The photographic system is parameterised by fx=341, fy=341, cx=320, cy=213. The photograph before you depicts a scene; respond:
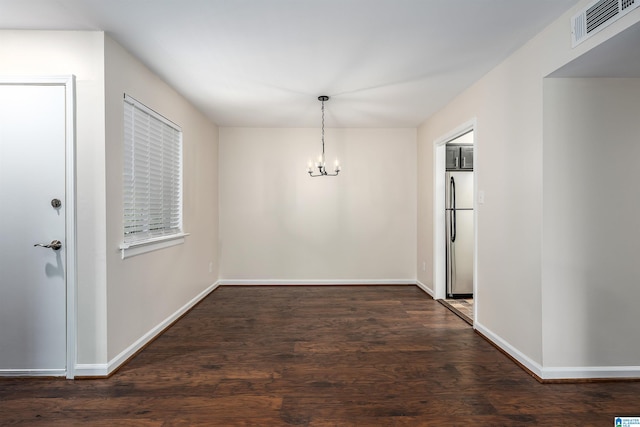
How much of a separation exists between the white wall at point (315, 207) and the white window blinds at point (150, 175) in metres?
1.60

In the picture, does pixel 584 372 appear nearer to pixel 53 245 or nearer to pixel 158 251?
pixel 158 251

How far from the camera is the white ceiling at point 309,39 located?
87.3 inches

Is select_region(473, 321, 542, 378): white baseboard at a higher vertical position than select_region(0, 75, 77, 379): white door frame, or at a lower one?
lower

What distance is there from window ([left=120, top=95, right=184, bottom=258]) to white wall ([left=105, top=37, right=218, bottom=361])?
106 mm

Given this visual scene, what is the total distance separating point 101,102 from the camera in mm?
2537

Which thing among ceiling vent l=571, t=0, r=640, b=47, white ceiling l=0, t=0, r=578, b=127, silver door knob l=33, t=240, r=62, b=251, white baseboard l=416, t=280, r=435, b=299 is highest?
white ceiling l=0, t=0, r=578, b=127

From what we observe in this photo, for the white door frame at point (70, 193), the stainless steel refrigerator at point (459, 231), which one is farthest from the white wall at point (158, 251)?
the stainless steel refrigerator at point (459, 231)

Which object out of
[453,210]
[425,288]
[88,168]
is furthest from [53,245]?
[425,288]

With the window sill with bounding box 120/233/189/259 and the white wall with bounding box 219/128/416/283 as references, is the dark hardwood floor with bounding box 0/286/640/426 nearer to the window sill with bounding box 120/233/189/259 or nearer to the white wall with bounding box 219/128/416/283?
the window sill with bounding box 120/233/189/259

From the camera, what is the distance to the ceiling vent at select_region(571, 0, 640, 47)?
1860mm

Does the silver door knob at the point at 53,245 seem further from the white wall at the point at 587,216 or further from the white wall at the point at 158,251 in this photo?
the white wall at the point at 587,216

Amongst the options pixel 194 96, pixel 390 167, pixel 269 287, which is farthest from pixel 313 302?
pixel 194 96

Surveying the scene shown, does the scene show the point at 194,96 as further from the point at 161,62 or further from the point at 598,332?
the point at 598,332

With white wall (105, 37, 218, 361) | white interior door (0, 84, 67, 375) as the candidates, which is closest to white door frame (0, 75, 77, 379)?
white interior door (0, 84, 67, 375)
